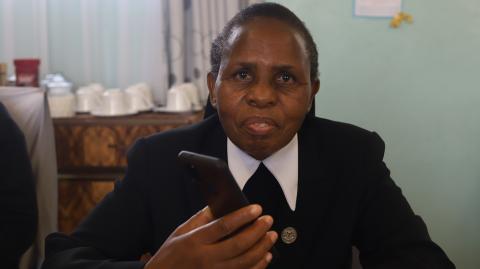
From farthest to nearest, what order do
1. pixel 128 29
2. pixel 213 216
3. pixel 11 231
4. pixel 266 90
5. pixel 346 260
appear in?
pixel 128 29, pixel 11 231, pixel 346 260, pixel 266 90, pixel 213 216

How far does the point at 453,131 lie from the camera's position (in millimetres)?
1907

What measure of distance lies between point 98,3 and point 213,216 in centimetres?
209

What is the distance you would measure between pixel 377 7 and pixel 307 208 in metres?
1.20

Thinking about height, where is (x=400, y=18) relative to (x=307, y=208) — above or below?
above

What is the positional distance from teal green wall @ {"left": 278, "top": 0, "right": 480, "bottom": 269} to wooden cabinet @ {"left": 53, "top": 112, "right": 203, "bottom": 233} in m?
0.68

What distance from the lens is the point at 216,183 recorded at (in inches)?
23.2

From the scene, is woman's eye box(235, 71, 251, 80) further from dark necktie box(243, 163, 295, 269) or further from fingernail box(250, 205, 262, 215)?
fingernail box(250, 205, 262, 215)

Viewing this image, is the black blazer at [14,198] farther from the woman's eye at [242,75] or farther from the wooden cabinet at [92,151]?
the woman's eye at [242,75]

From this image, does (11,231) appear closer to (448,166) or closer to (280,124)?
(280,124)

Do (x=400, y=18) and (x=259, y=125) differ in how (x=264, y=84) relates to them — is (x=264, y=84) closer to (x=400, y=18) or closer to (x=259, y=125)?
(x=259, y=125)

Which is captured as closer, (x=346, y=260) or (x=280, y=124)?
(x=280, y=124)

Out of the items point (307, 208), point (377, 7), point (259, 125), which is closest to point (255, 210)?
point (259, 125)

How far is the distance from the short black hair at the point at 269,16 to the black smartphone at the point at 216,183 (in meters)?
0.31

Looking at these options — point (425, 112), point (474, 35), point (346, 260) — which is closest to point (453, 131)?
point (425, 112)
